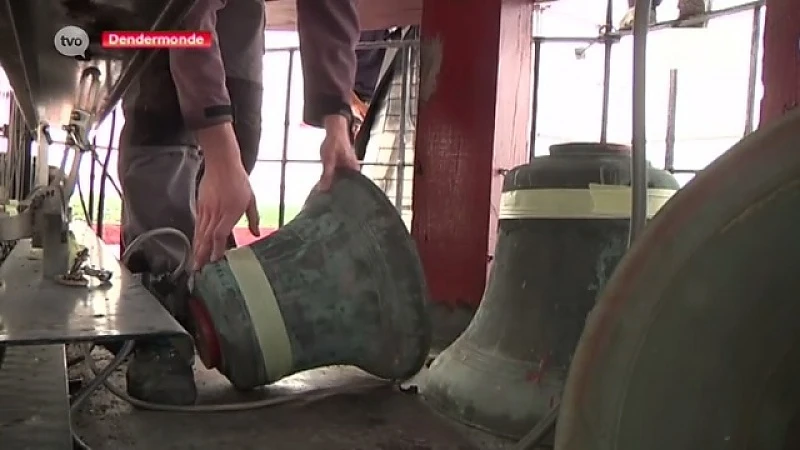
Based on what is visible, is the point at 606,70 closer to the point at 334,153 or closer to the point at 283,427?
the point at 334,153

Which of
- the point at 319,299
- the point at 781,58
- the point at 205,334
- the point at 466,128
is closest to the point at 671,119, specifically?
the point at 466,128

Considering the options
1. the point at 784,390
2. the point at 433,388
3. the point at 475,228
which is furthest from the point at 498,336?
the point at 475,228

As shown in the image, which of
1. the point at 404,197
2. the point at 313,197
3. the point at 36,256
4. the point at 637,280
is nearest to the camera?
the point at 637,280

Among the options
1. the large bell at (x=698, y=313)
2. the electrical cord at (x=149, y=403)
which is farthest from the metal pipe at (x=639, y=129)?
the electrical cord at (x=149, y=403)

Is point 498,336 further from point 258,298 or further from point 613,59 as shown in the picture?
point 613,59

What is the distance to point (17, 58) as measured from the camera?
988 mm

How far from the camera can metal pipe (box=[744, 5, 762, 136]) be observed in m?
2.05

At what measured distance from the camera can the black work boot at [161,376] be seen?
0.98m

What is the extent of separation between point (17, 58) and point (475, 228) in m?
1.14

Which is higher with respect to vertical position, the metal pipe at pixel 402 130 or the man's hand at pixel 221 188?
the metal pipe at pixel 402 130

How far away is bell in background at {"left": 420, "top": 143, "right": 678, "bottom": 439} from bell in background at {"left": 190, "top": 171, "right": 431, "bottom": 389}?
0.10 metres

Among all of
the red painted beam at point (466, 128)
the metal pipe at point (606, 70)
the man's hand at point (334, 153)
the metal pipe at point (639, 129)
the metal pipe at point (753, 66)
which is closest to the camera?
the metal pipe at point (639, 129)

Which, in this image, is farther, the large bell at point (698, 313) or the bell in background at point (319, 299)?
the bell in background at point (319, 299)

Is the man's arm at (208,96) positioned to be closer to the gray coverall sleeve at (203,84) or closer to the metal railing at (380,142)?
the gray coverall sleeve at (203,84)
